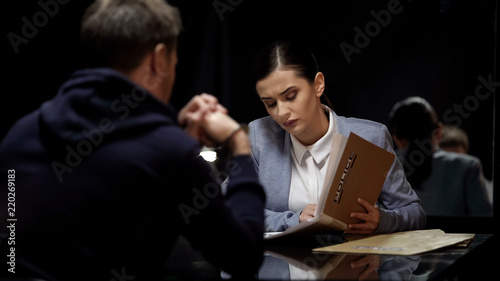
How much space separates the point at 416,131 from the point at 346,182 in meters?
2.12

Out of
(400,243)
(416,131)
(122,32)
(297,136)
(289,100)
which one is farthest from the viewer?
(416,131)

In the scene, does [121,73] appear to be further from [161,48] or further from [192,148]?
[192,148]

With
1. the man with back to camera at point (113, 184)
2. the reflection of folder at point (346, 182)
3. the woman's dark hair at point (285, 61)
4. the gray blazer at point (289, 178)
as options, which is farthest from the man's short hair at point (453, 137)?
the man with back to camera at point (113, 184)

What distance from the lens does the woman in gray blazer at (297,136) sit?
2.44 metres

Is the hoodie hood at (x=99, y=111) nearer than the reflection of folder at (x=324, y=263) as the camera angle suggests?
Yes

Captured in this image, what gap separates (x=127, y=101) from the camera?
3.97 feet

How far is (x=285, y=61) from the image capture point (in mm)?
2496

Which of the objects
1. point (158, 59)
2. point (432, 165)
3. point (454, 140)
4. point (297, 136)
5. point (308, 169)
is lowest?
point (432, 165)

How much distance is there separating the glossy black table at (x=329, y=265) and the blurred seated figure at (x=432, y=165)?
203 centimetres

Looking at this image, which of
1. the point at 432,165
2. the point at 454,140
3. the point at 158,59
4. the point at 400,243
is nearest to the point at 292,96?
the point at 400,243

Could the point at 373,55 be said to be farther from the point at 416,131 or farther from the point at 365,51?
the point at 416,131

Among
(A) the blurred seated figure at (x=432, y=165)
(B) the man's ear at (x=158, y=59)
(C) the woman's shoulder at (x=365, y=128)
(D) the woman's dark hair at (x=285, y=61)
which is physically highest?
(B) the man's ear at (x=158, y=59)

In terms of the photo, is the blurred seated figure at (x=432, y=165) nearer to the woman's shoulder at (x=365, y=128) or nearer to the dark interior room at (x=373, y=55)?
the dark interior room at (x=373, y=55)

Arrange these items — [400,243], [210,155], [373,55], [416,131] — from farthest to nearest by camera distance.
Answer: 1. [373,55]
2. [416,131]
3. [210,155]
4. [400,243]
